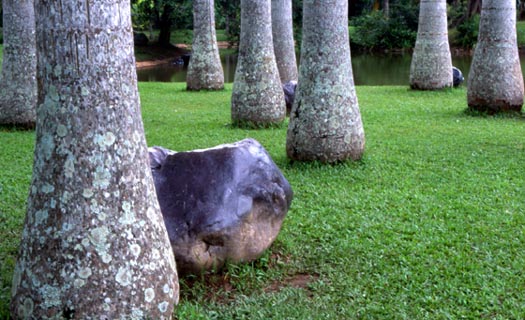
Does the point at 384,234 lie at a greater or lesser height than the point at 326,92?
lesser

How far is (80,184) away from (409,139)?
6726mm

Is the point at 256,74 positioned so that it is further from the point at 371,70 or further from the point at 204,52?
the point at 371,70

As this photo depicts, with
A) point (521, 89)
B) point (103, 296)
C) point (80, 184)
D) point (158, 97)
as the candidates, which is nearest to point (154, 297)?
point (103, 296)

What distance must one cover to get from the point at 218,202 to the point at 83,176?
1.29 metres

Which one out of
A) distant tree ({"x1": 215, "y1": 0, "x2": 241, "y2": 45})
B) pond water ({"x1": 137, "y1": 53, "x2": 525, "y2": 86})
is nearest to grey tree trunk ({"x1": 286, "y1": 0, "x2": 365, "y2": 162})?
pond water ({"x1": 137, "y1": 53, "x2": 525, "y2": 86})

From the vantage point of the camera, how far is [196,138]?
9.79 meters

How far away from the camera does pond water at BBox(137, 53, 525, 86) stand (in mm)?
22577

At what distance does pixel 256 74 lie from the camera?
34.6 feet

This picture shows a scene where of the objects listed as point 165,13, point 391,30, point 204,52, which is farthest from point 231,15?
point 204,52

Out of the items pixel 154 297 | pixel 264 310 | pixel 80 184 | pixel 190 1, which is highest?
pixel 190 1

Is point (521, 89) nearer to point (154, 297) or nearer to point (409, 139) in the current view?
point (409, 139)

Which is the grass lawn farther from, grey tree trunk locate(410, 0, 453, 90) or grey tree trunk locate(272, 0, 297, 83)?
grey tree trunk locate(272, 0, 297, 83)

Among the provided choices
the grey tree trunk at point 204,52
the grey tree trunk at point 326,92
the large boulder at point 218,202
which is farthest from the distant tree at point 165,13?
the large boulder at point 218,202

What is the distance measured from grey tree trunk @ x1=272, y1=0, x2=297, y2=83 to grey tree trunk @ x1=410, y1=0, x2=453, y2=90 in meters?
2.88
